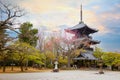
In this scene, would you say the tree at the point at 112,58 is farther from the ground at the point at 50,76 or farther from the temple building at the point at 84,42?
the ground at the point at 50,76

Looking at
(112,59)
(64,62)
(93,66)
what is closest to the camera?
(112,59)

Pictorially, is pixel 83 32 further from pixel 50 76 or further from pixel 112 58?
pixel 50 76

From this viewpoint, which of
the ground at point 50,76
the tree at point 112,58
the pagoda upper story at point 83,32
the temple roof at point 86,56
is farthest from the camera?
the pagoda upper story at point 83,32

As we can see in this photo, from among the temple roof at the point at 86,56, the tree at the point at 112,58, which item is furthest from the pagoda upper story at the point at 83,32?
the tree at the point at 112,58

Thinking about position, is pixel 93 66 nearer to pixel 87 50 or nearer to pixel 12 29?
pixel 87 50

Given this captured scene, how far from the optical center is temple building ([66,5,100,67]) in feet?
184

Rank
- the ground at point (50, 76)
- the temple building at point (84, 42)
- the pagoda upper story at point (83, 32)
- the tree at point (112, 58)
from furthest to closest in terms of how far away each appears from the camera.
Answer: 1. the pagoda upper story at point (83, 32)
2. the temple building at point (84, 42)
3. the tree at point (112, 58)
4. the ground at point (50, 76)

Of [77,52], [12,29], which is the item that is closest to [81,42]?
[77,52]

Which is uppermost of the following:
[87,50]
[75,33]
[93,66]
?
[75,33]

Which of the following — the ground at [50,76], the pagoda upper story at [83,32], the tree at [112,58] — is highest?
the pagoda upper story at [83,32]

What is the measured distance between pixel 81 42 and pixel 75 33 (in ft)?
26.5

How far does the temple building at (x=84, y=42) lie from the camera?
55.9 meters

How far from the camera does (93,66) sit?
58.4 meters

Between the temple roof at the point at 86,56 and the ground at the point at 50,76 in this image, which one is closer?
the ground at the point at 50,76
